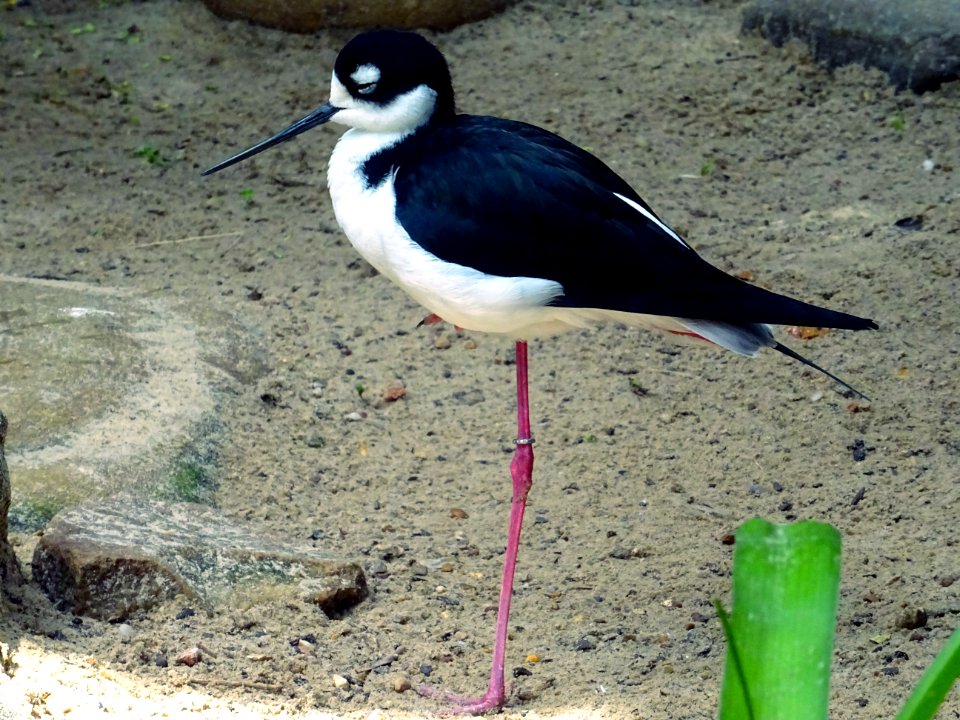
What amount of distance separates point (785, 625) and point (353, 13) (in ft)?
16.9

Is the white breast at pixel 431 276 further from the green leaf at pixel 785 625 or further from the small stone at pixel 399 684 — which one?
the green leaf at pixel 785 625

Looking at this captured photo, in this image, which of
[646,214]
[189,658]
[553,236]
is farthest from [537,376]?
[189,658]

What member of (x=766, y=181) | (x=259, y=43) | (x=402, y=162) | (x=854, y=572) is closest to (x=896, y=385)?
(x=854, y=572)

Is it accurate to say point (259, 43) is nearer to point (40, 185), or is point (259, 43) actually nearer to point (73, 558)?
point (40, 185)

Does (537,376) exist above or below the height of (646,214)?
below

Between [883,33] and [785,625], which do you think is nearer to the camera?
[785,625]

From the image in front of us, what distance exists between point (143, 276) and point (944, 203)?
287 cm

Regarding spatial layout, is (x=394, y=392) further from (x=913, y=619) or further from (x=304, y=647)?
(x=913, y=619)

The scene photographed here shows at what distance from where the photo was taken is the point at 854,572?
3.10m

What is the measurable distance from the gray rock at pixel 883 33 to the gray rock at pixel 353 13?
4.74ft

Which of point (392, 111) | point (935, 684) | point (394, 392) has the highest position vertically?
point (935, 684)

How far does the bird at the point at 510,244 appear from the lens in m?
2.76

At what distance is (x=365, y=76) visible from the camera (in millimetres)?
2973

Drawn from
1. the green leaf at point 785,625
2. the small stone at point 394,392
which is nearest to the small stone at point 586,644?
the small stone at point 394,392
